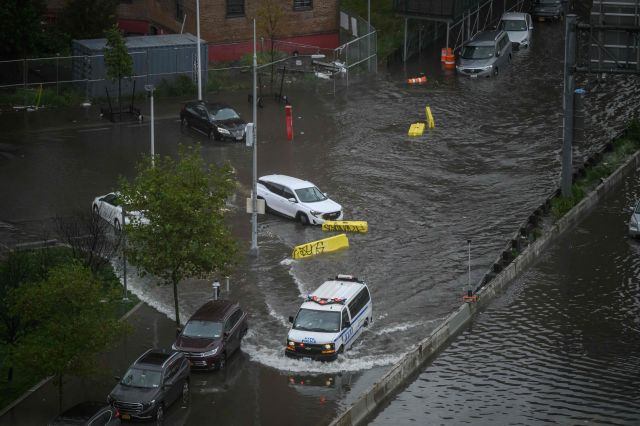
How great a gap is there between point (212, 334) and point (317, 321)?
274cm

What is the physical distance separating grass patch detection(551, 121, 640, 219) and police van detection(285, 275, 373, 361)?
12224 millimetres

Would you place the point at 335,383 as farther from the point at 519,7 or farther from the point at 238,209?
the point at 519,7

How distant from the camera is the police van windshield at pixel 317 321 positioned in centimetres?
3059

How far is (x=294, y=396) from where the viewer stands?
2844 cm

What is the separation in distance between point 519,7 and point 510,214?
Result: 32.6 m

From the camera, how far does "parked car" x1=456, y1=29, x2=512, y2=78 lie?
6047cm

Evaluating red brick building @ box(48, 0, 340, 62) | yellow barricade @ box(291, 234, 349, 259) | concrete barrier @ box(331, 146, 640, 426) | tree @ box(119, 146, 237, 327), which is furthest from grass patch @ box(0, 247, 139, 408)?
red brick building @ box(48, 0, 340, 62)

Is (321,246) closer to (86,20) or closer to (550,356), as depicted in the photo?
(550,356)

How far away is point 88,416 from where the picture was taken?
84.8 ft

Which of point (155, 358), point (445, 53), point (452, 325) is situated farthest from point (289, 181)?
point (445, 53)

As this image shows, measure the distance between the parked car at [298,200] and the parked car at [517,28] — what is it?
27.0m

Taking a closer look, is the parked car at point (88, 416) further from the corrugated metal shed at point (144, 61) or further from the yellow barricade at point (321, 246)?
the corrugated metal shed at point (144, 61)

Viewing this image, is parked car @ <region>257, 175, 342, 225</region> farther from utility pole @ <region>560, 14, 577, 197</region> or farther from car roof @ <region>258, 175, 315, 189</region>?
utility pole @ <region>560, 14, 577, 197</region>

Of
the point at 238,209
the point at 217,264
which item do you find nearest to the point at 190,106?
the point at 238,209
